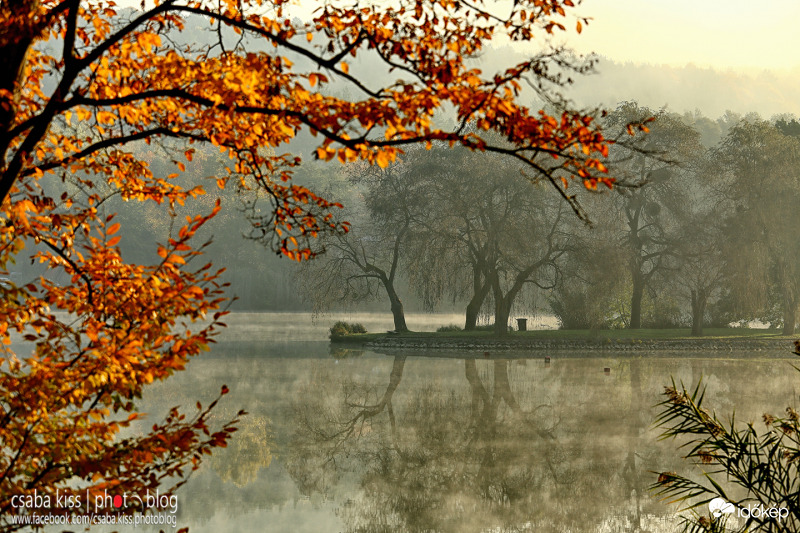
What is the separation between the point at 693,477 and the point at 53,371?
744 cm

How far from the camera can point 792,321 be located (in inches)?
1144

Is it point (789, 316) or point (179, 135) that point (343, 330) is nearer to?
point (789, 316)

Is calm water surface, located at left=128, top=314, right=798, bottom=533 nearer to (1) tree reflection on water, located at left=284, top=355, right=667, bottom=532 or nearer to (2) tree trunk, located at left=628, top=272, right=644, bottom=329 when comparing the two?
(1) tree reflection on water, located at left=284, top=355, right=667, bottom=532

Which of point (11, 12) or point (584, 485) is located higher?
point (11, 12)

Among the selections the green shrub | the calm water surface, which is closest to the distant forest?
the green shrub

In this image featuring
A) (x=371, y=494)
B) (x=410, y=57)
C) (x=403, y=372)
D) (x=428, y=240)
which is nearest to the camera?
(x=410, y=57)

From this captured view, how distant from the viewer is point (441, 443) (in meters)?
10.5

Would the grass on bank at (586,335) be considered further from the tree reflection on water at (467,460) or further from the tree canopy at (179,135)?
the tree canopy at (179,135)

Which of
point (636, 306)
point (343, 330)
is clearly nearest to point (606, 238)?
point (636, 306)

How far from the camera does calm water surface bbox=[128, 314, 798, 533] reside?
7.41 metres

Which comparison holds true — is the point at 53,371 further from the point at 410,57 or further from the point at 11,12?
the point at 410,57

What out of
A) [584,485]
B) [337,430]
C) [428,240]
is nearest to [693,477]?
[584,485]

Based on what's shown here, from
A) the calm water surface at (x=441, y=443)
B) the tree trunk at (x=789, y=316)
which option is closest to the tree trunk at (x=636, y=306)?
the tree trunk at (x=789, y=316)

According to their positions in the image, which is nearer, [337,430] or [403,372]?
→ [337,430]
